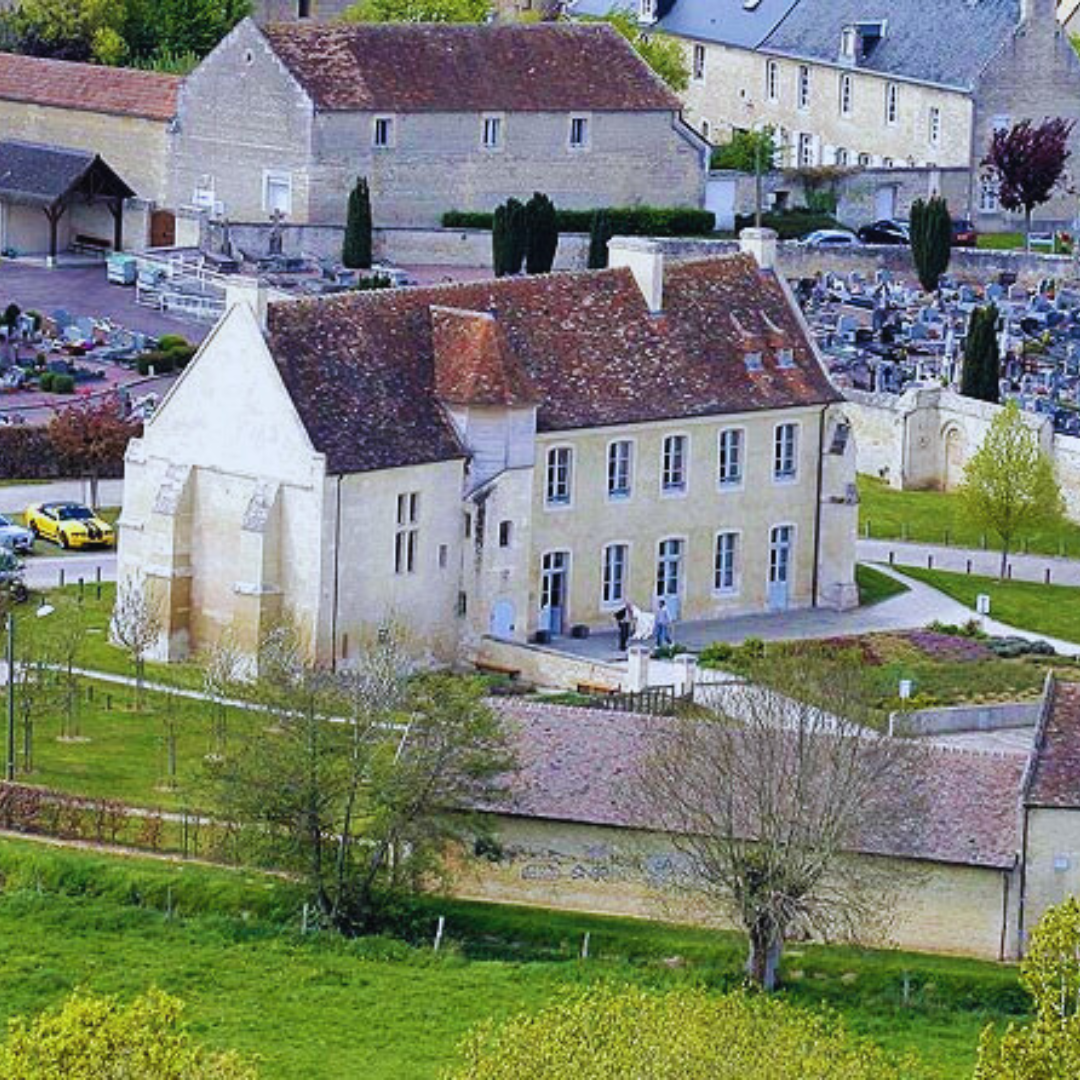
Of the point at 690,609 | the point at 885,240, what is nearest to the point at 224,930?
the point at 690,609

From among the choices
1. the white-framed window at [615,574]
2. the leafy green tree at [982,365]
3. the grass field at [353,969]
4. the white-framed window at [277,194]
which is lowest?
the grass field at [353,969]

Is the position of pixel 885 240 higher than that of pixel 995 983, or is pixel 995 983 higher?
pixel 885 240

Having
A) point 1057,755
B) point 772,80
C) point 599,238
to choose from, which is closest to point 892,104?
point 772,80

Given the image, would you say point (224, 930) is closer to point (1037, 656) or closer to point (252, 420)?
point (252, 420)

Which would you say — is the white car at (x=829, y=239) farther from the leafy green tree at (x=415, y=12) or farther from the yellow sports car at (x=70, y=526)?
the yellow sports car at (x=70, y=526)

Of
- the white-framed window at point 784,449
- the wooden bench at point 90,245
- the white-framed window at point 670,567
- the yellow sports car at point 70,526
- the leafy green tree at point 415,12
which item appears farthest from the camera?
the leafy green tree at point 415,12

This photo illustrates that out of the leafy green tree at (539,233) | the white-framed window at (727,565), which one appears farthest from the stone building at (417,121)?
the white-framed window at (727,565)
